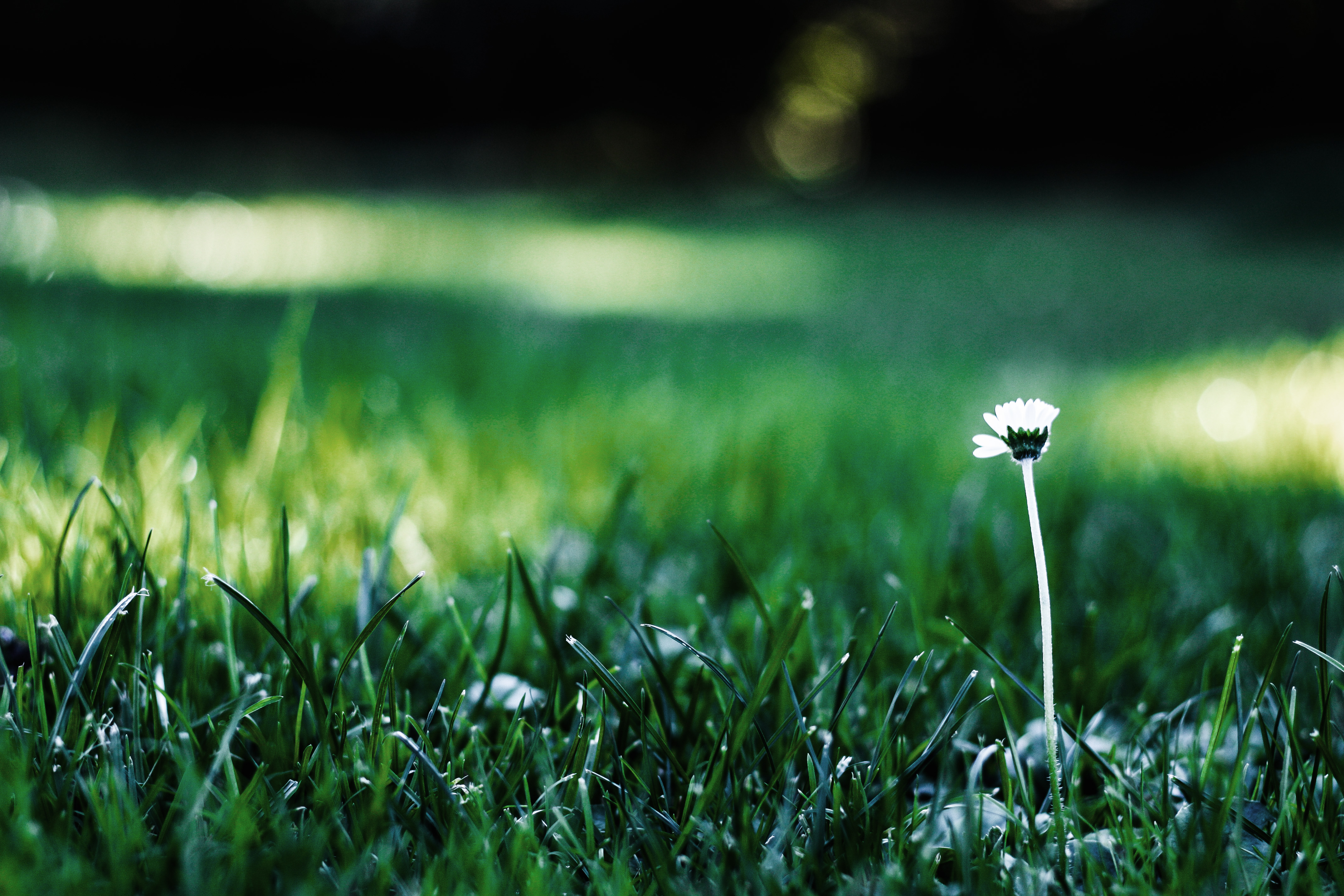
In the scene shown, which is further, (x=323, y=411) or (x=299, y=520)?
(x=323, y=411)

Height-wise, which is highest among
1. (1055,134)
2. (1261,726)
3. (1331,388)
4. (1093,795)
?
(1055,134)

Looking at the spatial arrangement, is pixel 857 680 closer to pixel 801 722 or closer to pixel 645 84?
pixel 801 722

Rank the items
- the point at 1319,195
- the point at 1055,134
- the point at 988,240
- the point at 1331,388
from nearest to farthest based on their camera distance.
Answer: the point at 1331,388
the point at 988,240
the point at 1319,195
the point at 1055,134

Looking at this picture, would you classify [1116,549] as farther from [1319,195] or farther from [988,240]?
[1319,195]

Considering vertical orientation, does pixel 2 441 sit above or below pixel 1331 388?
below

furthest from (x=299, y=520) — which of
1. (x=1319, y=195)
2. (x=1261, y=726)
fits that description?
(x=1319, y=195)

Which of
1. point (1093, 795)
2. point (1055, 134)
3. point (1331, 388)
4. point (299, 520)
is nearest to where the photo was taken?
point (1093, 795)

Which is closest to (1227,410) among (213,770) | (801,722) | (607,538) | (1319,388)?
(1319,388)
